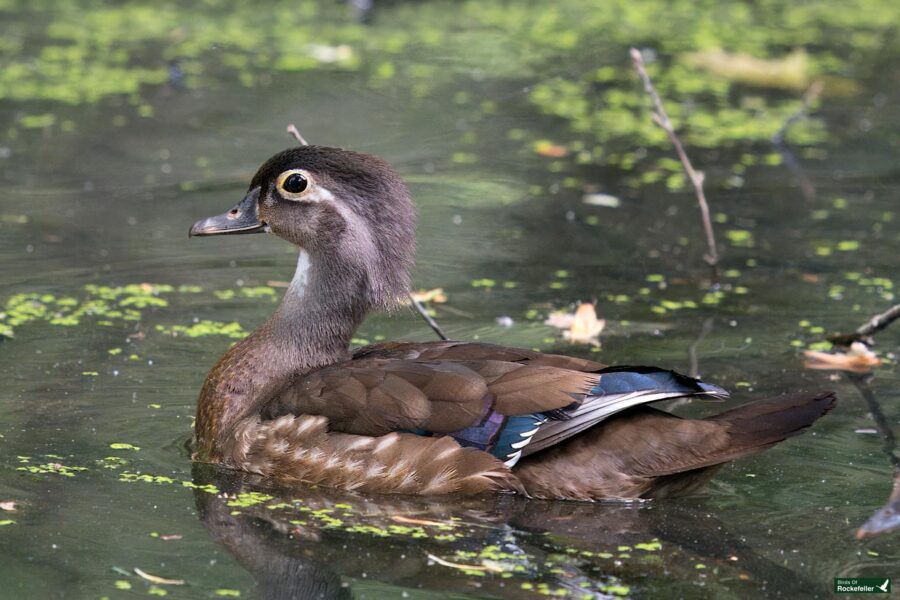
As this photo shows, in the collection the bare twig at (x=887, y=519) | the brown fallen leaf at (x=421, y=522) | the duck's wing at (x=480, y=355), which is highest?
the duck's wing at (x=480, y=355)

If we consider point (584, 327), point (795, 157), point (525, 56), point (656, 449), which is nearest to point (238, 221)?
point (584, 327)

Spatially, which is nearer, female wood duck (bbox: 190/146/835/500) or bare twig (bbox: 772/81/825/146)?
female wood duck (bbox: 190/146/835/500)

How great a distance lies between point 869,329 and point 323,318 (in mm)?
2692

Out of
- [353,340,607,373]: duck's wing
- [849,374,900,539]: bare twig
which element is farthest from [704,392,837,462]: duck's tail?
[353,340,607,373]: duck's wing

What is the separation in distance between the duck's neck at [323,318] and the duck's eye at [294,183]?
310mm

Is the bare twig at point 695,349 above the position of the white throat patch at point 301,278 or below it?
below

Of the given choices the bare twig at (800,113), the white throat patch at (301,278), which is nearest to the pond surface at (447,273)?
the bare twig at (800,113)

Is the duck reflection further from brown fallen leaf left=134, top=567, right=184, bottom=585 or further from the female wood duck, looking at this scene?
brown fallen leaf left=134, top=567, right=184, bottom=585

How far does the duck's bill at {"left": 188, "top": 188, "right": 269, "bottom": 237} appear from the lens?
6.33 meters

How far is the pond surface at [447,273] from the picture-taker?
4.97 metres

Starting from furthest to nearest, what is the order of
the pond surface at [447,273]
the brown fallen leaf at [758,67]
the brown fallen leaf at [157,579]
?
the brown fallen leaf at [758,67], the pond surface at [447,273], the brown fallen leaf at [157,579]

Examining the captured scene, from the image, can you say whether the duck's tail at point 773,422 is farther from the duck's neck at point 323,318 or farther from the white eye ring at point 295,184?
the white eye ring at point 295,184

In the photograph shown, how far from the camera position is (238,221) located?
20.8 ft

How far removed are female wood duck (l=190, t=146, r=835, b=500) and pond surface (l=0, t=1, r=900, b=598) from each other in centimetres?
15
